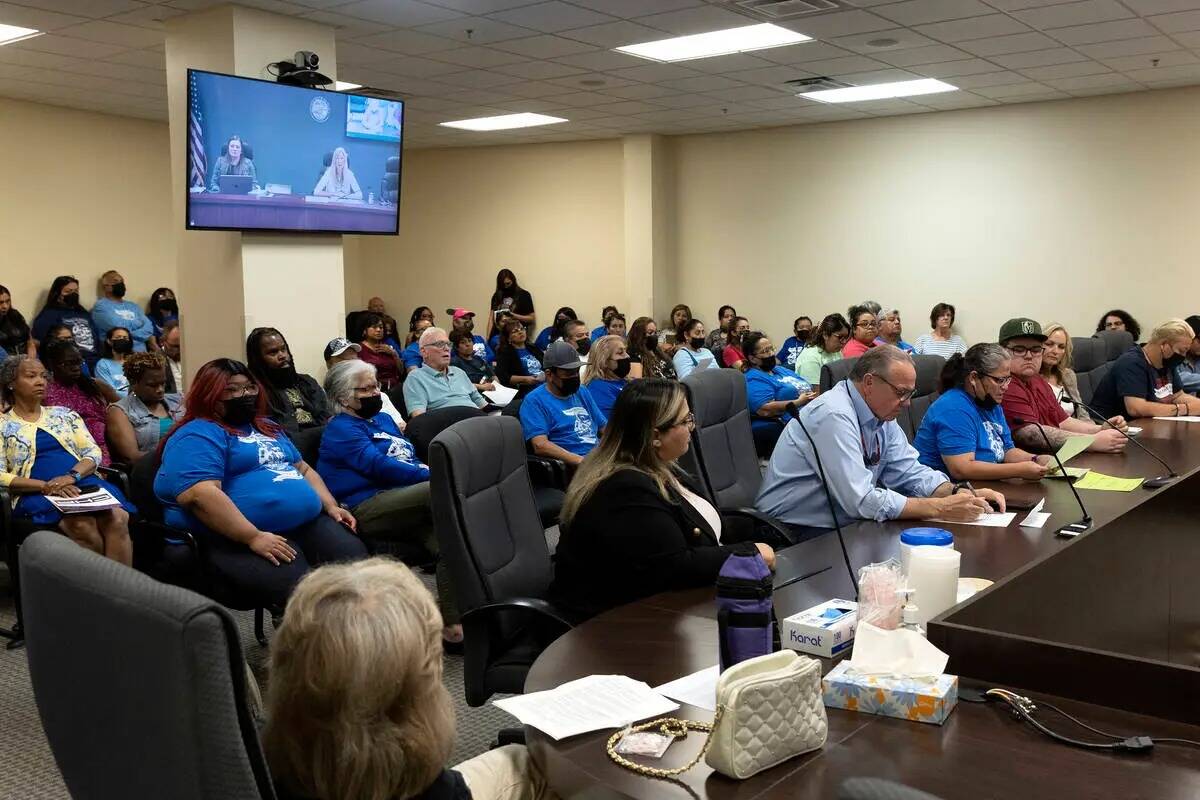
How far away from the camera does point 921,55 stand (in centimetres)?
749

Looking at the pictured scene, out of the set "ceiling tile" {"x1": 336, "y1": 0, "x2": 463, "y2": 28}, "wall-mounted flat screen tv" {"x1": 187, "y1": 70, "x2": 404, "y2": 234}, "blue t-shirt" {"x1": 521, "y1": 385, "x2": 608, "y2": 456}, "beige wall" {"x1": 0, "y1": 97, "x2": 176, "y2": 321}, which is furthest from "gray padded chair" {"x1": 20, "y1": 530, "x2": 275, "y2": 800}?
"beige wall" {"x1": 0, "y1": 97, "x2": 176, "y2": 321}

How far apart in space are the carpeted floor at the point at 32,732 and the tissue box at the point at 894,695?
3.99 feet

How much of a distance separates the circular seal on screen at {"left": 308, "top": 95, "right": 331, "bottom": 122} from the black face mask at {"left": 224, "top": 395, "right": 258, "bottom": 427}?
2861 mm

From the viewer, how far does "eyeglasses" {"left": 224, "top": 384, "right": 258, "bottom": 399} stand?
360cm

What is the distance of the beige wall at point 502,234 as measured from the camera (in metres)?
11.8

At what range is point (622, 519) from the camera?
2590mm

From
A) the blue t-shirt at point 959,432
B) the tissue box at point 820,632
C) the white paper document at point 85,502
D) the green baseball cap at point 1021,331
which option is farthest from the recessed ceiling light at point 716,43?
the tissue box at point 820,632

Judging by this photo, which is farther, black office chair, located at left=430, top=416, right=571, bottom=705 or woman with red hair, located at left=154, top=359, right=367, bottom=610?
woman with red hair, located at left=154, top=359, right=367, bottom=610

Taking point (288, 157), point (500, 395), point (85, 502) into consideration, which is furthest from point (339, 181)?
point (85, 502)

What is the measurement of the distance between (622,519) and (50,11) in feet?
17.3

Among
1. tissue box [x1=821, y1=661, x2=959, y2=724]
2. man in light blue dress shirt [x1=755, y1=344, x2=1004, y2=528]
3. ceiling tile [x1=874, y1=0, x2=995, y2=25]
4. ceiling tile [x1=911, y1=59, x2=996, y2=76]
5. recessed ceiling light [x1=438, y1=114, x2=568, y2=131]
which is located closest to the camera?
tissue box [x1=821, y1=661, x2=959, y2=724]

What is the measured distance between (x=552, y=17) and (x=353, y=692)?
561 centimetres

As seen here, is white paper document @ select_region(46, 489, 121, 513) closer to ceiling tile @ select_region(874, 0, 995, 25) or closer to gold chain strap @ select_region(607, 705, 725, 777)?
gold chain strap @ select_region(607, 705, 725, 777)

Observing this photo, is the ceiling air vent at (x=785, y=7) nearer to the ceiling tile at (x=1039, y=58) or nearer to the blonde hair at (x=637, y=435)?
the ceiling tile at (x=1039, y=58)
